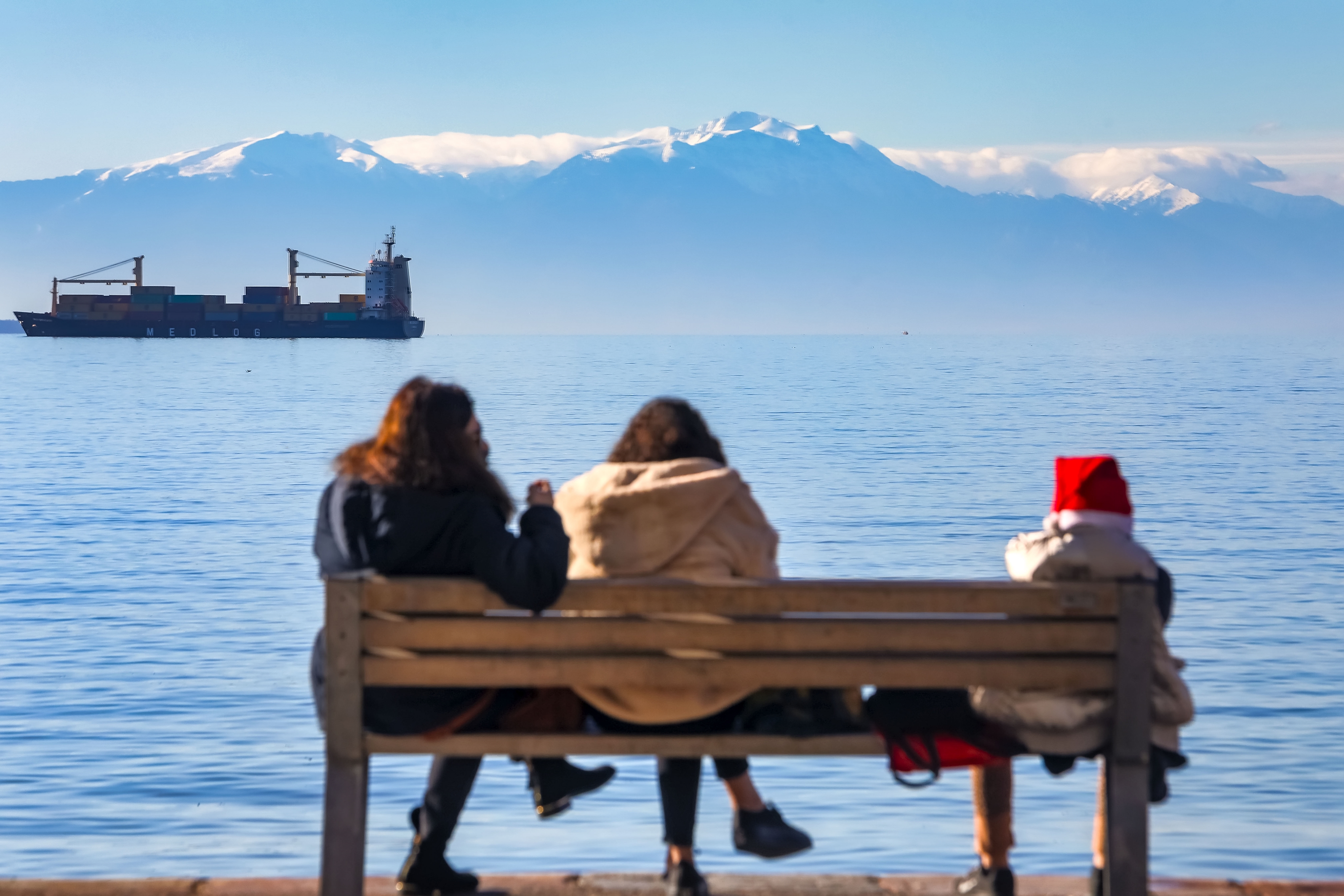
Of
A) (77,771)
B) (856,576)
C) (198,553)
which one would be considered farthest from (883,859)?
(198,553)

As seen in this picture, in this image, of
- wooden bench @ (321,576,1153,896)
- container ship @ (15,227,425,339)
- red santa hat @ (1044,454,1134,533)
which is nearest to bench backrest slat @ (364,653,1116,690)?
wooden bench @ (321,576,1153,896)

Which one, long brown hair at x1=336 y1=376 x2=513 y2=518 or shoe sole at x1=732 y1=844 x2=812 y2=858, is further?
shoe sole at x1=732 y1=844 x2=812 y2=858

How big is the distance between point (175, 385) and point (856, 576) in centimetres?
5728

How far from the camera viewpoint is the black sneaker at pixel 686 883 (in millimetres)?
3174

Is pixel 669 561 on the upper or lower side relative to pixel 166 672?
upper

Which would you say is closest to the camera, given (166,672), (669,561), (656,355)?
(669,561)

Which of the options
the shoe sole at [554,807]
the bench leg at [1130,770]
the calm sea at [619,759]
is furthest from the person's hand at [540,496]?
the calm sea at [619,759]

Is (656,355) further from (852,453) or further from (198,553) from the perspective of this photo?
(198,553)

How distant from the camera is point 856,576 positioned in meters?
14.2

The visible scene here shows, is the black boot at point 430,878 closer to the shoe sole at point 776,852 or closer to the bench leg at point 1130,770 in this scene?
the shoe sole at point 776,852

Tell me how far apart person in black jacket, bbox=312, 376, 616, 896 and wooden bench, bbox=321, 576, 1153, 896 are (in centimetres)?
9

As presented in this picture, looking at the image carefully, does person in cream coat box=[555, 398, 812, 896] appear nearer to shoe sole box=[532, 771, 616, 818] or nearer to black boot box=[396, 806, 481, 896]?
shoe sole box=[532, 771, 616, 818]

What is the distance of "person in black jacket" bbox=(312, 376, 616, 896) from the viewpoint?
2953 mm

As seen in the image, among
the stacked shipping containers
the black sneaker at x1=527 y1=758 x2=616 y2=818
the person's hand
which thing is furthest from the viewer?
the stacked shipping containers
